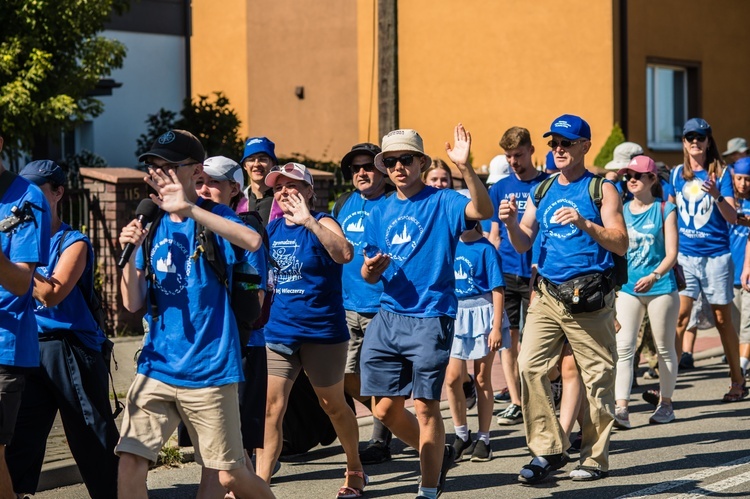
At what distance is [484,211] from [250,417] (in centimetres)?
155

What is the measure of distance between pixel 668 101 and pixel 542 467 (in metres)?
15.9

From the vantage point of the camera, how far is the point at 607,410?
695 centimetres

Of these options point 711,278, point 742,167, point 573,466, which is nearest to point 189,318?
point 573,466

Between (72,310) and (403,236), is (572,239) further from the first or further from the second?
(72,310)

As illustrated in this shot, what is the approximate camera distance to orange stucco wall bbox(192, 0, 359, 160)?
2411 cm

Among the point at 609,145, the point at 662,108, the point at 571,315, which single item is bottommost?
the point at 571,315

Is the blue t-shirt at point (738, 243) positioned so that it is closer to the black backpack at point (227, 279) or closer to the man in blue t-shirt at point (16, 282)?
the black backpack at point (227, 279)

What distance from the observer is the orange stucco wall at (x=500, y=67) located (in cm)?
2000

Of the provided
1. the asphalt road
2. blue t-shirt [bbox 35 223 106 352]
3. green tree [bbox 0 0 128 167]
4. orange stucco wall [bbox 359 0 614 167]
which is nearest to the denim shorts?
the asphalt road

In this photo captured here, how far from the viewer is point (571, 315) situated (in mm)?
6922

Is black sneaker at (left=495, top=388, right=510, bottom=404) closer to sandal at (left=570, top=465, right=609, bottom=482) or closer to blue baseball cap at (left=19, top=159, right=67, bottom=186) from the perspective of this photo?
sandal at (left=570, top=465, right=609, bottom=482)

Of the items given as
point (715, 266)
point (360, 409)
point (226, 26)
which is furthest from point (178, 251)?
point (226, 26)

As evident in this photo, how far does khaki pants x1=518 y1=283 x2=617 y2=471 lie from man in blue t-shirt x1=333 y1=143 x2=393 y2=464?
1.13m

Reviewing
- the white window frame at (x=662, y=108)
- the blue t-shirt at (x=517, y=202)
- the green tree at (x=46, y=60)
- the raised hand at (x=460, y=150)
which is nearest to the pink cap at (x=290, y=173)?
the raised hand at (x=460, y=150)
